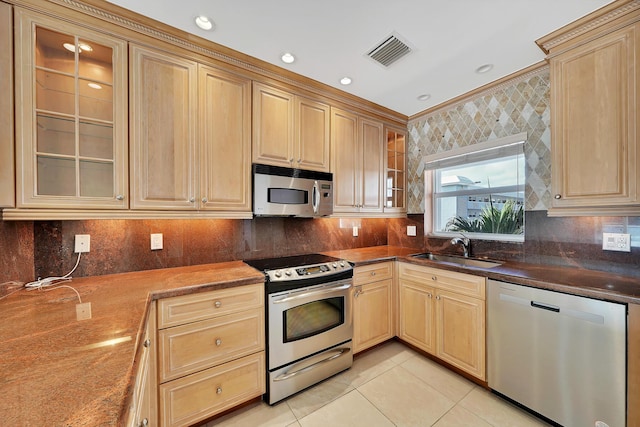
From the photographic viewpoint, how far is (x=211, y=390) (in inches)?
62.2

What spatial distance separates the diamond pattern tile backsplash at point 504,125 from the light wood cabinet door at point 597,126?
324mm

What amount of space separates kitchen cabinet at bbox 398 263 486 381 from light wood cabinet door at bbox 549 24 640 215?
0.86 m

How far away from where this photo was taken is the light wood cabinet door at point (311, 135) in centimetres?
226

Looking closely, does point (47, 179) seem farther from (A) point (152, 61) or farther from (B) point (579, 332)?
(B) point (579, 332)

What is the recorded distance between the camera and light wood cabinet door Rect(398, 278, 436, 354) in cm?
223

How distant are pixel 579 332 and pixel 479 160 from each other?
1589 millimetres

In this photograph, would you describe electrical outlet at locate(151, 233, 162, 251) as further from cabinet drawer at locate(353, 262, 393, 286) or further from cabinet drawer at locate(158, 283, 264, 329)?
cabinet drawer at locate(353, 262, 393, 286)

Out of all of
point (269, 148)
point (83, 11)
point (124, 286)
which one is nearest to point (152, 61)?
point (83, 11)

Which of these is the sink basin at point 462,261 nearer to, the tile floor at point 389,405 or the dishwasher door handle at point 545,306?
the dishwasher door handle at point 545,306

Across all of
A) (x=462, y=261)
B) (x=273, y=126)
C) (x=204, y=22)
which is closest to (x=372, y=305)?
(x=462, y=261)

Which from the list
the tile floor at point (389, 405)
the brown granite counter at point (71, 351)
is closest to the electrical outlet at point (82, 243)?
the brown granite counter at point (71, 351)

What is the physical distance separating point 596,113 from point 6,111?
3.36m

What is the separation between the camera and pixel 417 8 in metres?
1.46

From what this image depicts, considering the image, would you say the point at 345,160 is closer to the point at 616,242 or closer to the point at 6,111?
the point at 616,242
